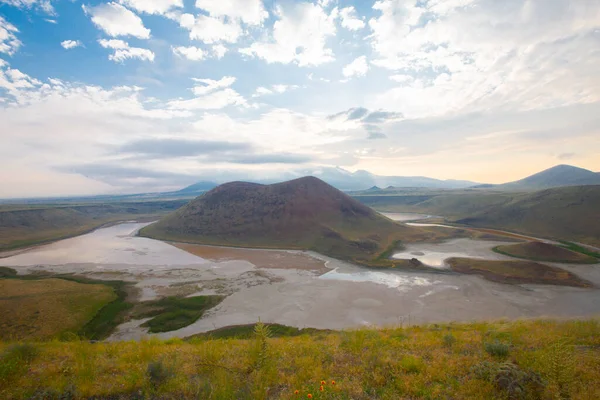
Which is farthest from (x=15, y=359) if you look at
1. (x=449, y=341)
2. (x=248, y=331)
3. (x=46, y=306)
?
(x=46, y=306)

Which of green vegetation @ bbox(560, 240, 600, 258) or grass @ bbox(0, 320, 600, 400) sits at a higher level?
grass @ bbox(0, 320, 600, 400)

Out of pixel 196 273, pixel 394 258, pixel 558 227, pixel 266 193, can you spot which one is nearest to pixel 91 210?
pixel 266 193

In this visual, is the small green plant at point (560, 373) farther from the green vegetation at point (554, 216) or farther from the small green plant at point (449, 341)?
the green vegetation at point (554, 216)

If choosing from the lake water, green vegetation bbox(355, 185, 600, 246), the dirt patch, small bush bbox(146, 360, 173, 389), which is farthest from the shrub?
green vegetation bbox(355, 185, 600, 246)

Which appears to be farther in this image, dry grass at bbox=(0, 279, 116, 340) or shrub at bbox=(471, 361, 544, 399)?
dry grass at bbox=(0, 279, 116, 340)

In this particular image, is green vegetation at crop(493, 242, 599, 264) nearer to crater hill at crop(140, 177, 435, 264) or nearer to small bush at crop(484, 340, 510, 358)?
crater hill at crop(140, 177, 435, 264)

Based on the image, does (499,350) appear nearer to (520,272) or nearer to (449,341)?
(449,341)
